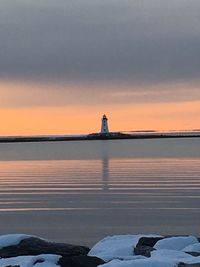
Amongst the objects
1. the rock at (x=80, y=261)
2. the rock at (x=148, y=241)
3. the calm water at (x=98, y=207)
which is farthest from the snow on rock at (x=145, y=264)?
the calm water at (x=98, y=207)

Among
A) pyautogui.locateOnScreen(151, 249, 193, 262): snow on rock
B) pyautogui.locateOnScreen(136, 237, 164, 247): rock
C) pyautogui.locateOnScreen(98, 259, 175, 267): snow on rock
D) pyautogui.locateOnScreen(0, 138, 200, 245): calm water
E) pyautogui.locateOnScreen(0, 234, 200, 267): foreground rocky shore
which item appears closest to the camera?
pyautogui.locateOnScreen(98, 259, 175, 267): snow on rock

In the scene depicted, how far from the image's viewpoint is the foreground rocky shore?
631 centimetres

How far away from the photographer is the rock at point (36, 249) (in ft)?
23.7

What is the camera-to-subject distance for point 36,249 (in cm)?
734

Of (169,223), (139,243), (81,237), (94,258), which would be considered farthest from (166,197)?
(94,258)

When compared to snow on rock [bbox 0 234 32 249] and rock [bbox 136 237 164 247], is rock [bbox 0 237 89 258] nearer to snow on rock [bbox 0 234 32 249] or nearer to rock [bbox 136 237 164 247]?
snow on rock [bbox 0 234 32 249]

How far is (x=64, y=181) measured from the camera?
73.3 ft

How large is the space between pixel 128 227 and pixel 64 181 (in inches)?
423

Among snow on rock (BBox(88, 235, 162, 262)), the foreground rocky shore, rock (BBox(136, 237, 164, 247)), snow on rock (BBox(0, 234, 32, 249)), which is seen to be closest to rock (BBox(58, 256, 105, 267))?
the foreground rocky shore

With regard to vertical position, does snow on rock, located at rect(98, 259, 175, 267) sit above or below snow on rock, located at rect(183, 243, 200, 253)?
above

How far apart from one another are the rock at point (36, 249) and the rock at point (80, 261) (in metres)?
0.64

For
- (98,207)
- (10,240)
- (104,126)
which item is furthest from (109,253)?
(104,126)

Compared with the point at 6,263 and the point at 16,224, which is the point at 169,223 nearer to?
the point at 16,224

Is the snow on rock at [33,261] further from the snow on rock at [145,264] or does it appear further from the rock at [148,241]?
the rock at [148,241]
